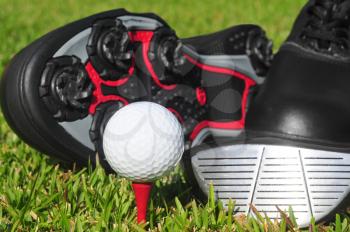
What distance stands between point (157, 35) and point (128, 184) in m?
0.86

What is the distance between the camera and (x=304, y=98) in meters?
2.71

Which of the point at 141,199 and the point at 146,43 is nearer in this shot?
the point at 141,199

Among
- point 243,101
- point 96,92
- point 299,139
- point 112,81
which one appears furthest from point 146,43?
point 299,139

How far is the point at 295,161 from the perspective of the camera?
222 centimetres

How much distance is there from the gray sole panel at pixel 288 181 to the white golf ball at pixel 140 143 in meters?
0.30

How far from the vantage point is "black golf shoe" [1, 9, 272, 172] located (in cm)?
251

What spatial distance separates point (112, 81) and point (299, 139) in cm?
94

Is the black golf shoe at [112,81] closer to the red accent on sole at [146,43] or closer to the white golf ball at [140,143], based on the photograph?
the red accent on sole at [146,43]

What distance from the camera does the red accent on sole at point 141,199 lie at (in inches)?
82.3

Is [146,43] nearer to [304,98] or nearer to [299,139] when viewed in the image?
[304,98]

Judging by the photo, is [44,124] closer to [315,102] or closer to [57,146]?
[57,146]

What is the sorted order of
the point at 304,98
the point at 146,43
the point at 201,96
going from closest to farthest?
the point at 304,98 → the point at 146,43 → the point at 201,96

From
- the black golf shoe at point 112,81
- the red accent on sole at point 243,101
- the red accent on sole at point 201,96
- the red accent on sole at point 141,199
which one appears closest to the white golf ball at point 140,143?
the red accent on sole at point 141,199

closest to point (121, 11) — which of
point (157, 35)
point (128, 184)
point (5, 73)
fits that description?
point (157, 35)
